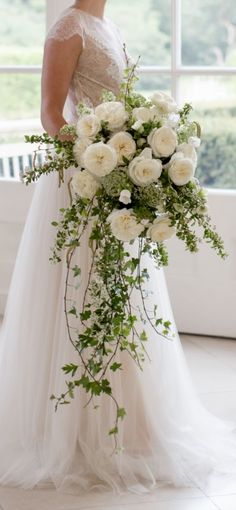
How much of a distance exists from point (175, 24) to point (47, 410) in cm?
208

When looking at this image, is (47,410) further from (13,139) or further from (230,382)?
(13,139)

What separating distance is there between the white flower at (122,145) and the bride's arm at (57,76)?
44 cm

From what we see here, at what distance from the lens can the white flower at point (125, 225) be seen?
266 cm

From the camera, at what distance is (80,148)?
2.80m

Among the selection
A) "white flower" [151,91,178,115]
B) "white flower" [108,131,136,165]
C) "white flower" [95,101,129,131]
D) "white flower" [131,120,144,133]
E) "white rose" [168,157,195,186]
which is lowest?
"white rose" [168,157,195,186]

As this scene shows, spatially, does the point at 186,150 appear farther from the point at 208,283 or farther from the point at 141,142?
the point at 208,283

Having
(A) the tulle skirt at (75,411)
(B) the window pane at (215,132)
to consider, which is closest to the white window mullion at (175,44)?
(A) the tulle skirt at (75,411)

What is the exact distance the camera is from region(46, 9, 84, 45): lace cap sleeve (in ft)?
10.3

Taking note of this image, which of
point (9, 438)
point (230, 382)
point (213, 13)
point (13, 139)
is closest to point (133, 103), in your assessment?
point (9, 438)

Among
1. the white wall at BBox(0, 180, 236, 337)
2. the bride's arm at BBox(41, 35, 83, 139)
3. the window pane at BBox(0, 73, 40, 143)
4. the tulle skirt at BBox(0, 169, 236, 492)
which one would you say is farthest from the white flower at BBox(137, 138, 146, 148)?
the window pane at BBox(0, 73, 40, 143)

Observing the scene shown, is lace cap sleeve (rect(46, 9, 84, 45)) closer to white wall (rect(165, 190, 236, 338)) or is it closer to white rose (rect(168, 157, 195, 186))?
white rose (rect(168, 157, 195, 186))

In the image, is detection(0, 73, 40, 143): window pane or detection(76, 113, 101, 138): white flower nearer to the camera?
detection(76, 113, 101, 138): white flower

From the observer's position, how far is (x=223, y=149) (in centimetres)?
966

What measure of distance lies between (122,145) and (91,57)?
0.56 meters
